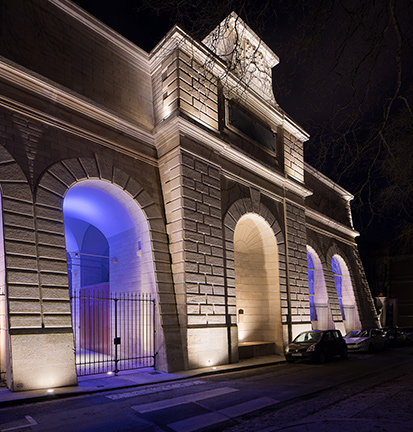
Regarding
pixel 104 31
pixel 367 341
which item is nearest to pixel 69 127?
pixel 104 31

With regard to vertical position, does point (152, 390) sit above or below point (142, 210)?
below

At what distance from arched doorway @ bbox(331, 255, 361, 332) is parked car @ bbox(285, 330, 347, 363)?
13.4m

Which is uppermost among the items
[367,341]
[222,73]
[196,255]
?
[222,73]

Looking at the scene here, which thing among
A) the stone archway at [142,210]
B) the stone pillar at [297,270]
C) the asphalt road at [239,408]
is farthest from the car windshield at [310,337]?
the stone archway at [142,210]

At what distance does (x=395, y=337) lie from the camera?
76.7 ft

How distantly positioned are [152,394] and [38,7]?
13.0m

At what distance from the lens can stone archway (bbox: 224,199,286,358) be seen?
1864 centimetres

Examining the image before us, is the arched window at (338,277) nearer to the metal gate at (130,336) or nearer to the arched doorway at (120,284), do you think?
the arched doorway at (120,284)

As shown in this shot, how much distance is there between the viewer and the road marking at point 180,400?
315 inches

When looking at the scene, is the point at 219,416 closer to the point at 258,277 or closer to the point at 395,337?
the point at 258,277

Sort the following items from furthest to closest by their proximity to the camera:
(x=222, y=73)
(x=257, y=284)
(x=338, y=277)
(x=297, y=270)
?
(x=338, y=277), (x=297, y=270), (x=257, y=284), (x=222, y=73)

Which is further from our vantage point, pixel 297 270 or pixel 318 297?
pixel 318 297

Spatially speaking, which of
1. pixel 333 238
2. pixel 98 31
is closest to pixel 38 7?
pixel 98 31

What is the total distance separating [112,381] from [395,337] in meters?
19.0
